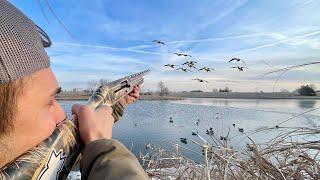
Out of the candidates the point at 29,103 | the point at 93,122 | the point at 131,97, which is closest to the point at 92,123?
the point at 93,122

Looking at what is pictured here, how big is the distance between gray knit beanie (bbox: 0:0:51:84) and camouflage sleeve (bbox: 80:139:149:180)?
34cm

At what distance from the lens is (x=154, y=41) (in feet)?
13.1

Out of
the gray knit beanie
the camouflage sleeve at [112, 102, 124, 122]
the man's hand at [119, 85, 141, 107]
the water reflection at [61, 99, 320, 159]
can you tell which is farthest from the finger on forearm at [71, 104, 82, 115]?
the man's hand at [119, 85, 141, 107]

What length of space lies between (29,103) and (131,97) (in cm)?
163

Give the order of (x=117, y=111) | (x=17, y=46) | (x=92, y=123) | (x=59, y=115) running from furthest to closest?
(x=117, y=111), (x=92, y=123), (x=59, y=115), (x=17, y=46)

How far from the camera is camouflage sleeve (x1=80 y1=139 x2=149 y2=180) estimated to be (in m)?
1.09

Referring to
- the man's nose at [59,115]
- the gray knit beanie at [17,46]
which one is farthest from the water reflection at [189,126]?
the gray knit beanie at [17,46]

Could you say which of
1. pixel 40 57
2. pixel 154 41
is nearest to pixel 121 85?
pixel 40 57

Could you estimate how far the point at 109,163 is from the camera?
1.16 metres

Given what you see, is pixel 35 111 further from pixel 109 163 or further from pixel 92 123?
pixel 92 123

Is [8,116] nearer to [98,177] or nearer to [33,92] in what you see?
[33,92]

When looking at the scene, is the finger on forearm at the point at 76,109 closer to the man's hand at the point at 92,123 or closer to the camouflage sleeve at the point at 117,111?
the man's hand at the point at 92,123

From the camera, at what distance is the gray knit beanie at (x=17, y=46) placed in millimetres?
1004

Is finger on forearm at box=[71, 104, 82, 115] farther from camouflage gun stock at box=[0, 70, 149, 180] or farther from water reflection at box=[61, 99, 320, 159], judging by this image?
water reflection at box=[61, 99, 320, 159]
